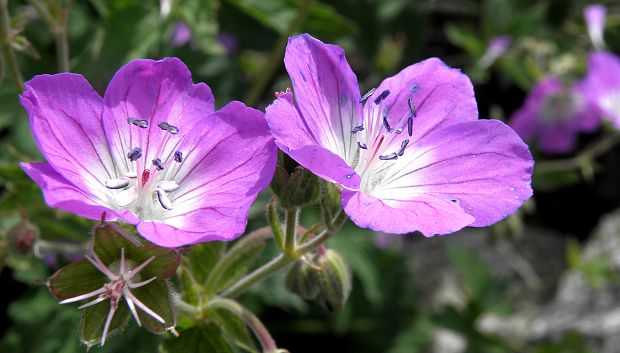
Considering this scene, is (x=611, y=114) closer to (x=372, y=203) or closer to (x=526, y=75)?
(x=526, y=75)

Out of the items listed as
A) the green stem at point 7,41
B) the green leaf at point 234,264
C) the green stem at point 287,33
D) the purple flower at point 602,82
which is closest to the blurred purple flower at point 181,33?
the green stem at point 287,33

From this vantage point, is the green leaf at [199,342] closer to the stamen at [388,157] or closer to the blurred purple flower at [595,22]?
the stamen at [388,157]

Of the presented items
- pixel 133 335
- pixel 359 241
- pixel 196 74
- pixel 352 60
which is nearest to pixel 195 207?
pixel 133 335

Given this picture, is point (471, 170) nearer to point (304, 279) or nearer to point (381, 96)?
point (381, 96)

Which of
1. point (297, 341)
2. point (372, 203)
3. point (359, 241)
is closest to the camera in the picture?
point (372, 203)

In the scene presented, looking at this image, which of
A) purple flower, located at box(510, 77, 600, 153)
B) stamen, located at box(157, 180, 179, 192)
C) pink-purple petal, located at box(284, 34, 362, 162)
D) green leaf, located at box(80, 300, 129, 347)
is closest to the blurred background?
purple flower, located at box(510, 77, 600, 153)
